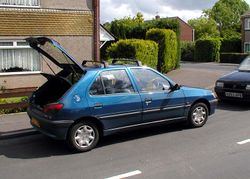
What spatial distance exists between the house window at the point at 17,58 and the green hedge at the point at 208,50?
31904 mm

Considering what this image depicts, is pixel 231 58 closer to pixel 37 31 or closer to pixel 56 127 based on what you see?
pixel 37 31

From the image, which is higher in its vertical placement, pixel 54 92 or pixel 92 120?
pixel 54 92

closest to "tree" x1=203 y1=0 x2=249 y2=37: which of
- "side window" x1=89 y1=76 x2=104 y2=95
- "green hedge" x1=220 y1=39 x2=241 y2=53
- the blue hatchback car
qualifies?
"green hedge" x1=220 y1=39 x2=241 y2=53

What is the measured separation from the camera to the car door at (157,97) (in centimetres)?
791

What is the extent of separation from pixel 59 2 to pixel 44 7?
2.33ft

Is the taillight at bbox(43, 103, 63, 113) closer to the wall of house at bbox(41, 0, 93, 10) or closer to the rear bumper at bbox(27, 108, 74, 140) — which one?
the rear bumper at bbox(27, 108, 74, 140)

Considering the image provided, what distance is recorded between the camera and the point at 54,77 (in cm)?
779

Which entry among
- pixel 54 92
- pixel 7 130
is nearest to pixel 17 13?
pixel 7 130

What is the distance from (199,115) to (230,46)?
146ft

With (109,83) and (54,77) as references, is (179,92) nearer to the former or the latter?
(109,83)

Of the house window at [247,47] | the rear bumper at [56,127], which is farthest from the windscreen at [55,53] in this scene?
the house window at [247,47]

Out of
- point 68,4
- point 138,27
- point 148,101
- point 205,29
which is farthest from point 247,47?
point 148,101

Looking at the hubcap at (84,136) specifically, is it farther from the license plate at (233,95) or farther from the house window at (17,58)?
the house window at (17,58)

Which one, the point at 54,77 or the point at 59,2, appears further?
the point at 59,2
